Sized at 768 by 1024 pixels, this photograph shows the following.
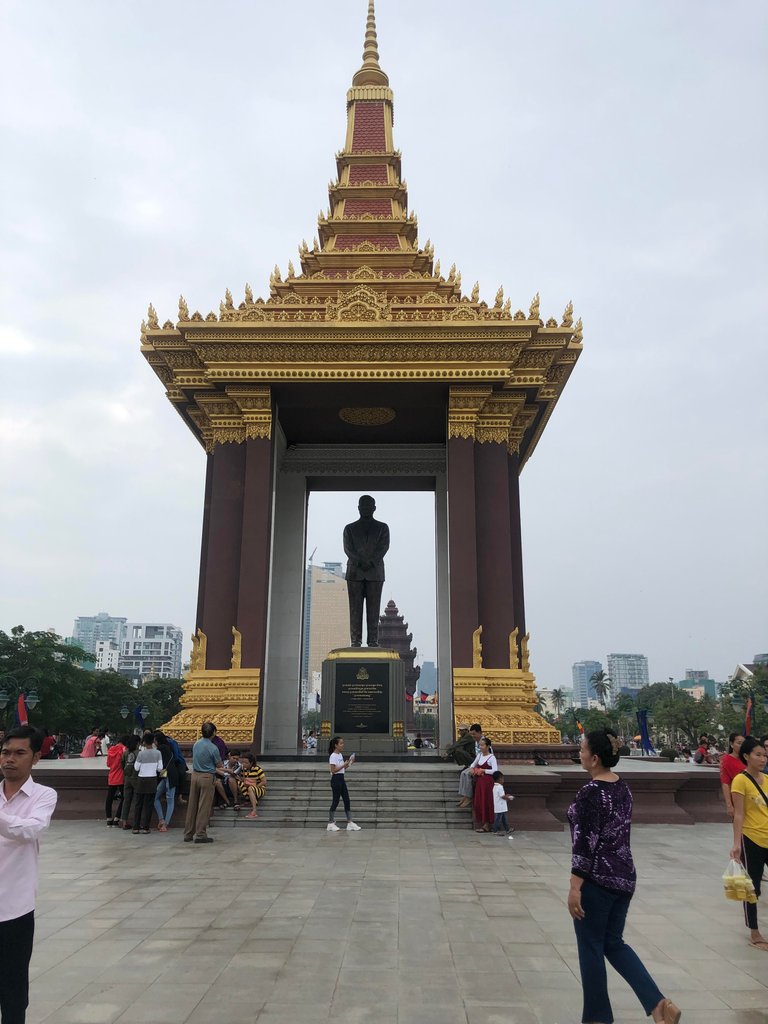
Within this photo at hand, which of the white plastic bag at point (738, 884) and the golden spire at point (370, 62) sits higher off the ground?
the golden spire at point (370, 62)

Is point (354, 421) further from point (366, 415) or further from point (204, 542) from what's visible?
point (204, 542)

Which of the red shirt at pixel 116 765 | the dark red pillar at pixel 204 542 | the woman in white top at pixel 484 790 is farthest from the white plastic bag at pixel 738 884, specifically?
the dark red pillar at pixel 204 542

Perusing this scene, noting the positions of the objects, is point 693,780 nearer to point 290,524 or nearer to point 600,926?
point 600,926

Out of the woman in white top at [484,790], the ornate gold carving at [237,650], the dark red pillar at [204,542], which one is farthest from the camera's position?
the dark red pillar at [204,542]

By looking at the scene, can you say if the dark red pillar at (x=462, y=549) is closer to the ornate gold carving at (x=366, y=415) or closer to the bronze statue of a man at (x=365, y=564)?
the ornate gold carving at (x=366, y=415)

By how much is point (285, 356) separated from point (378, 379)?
2.24 metres

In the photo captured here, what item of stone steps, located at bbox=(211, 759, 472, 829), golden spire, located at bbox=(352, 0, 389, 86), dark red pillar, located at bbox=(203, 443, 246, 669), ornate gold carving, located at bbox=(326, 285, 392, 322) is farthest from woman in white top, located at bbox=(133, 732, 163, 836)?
golden spire, located at bbox=(352, 0, 389, 86)

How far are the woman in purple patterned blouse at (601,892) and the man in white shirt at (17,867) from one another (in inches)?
106

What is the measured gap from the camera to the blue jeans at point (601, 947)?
4012 mm

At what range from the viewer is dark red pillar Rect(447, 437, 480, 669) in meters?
16.9

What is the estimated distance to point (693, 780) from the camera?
1333cm

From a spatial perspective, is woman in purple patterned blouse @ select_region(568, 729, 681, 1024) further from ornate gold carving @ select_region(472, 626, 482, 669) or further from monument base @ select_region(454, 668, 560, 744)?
ornate gold carving @ select_region(472, 626, 482, 669)

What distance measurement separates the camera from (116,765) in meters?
12.4

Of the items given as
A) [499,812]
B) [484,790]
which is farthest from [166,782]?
Result: [499,812]
